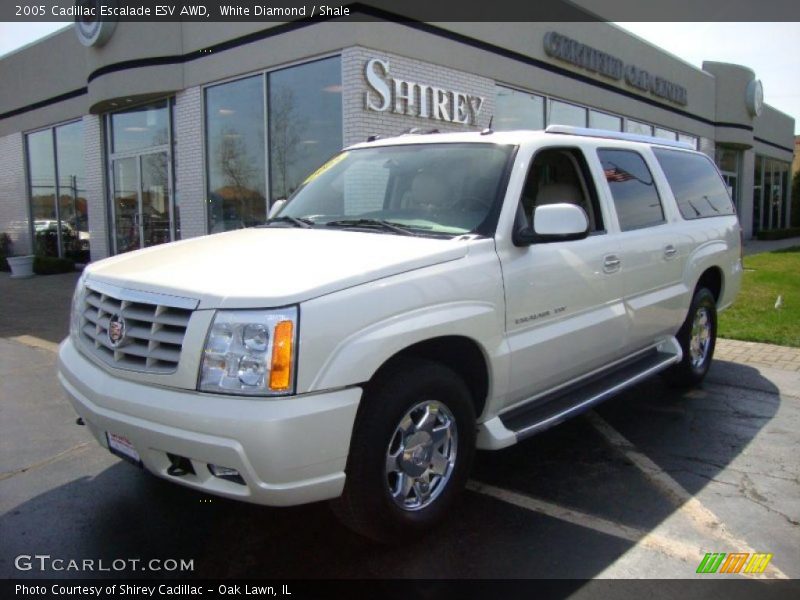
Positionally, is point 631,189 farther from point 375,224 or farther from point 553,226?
point 375,224

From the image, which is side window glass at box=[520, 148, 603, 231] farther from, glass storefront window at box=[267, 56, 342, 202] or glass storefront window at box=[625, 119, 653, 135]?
glass storefront window at box=[625, 119, 653, 135]

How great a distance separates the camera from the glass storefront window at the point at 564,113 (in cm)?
1473

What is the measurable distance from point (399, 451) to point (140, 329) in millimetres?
1273

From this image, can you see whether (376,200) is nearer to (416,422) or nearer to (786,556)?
(416,422)

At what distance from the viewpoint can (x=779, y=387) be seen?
20.0ft

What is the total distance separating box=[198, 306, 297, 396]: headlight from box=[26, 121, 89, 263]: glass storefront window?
50.5 feet

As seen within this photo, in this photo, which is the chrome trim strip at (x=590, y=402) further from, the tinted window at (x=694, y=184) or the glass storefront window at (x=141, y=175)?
the glass storefront window at (x=141, y=175)

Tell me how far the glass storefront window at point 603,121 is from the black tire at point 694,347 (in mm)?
10837

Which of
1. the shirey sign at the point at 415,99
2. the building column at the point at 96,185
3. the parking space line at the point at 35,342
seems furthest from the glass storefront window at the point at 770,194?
the parking space line at the point at 35,342

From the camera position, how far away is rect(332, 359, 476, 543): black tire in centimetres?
295

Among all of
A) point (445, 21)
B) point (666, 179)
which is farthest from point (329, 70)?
point (666, 179)

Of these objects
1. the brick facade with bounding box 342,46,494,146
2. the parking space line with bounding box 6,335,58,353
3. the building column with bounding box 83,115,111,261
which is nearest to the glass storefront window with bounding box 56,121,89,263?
the building column with bounding box 83,115,111,261

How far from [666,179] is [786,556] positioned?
10.1ft

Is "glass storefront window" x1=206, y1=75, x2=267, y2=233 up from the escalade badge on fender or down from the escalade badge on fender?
up
